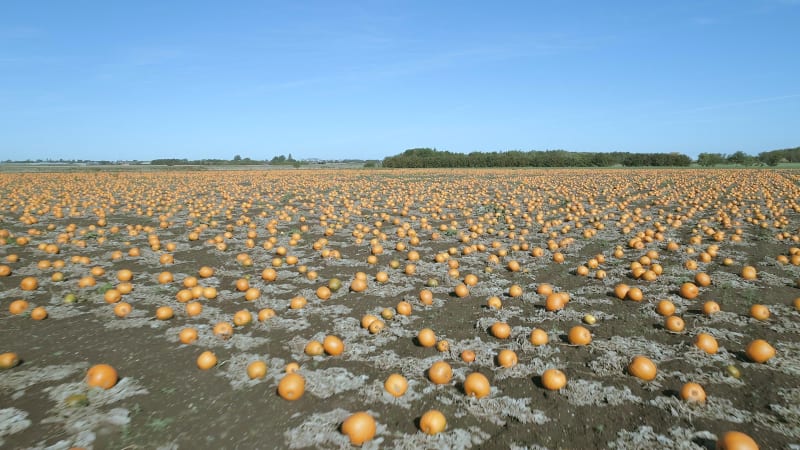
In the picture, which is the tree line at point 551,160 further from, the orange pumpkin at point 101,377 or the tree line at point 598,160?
the orange pumpkin at point 101,377

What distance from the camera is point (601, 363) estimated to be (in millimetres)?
4809

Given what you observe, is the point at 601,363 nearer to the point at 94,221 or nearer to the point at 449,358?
the point at 449,358

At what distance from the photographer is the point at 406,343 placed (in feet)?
18.0

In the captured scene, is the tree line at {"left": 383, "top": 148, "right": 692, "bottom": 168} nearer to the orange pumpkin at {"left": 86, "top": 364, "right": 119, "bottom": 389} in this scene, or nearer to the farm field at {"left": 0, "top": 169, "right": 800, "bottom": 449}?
the farm field at {"left": 0, "top": 169, "right": 800, "bottom": 449}

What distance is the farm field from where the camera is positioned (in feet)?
12.3

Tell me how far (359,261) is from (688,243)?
9.12m

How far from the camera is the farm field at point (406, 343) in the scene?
3762mm

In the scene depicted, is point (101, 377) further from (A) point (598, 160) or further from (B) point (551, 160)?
(A) point (598, 160)

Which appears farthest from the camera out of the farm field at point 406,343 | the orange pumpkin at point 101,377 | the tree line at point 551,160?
the tree line at point 551,160

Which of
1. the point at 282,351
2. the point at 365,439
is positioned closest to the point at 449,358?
the point at 365,439

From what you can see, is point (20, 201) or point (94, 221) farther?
point (20, 201)

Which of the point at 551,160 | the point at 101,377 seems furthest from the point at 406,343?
the point at 551,160

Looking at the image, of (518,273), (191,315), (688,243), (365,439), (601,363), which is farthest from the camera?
(688,243)

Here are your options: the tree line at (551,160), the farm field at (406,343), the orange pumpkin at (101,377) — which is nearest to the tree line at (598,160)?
the tree line at (551,160)
